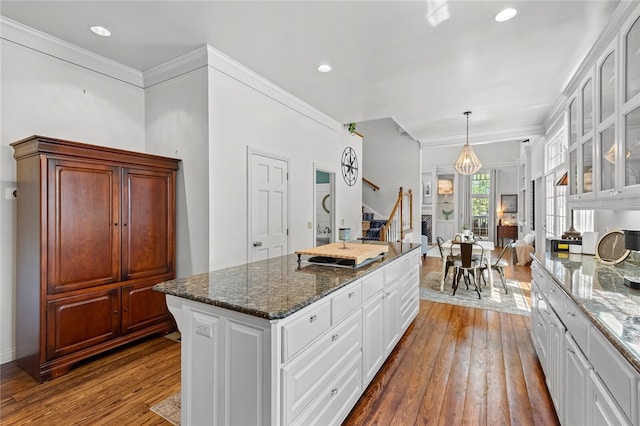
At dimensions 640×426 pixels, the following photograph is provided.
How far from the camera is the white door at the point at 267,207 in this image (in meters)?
3.56

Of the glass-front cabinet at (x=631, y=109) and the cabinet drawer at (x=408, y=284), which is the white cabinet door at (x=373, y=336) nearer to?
the cabinet drawer at (x=408, y=284)

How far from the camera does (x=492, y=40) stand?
109 inches

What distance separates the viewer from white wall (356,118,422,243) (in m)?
7.57

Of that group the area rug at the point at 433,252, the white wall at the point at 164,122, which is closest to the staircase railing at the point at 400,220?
the area rug at the point at 433,252

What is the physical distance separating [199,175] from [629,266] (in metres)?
3.61

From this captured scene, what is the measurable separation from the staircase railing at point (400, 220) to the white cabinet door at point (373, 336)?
133 inches

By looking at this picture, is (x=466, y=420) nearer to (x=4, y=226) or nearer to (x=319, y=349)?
(x=319, y=349)

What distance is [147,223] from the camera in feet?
9.83

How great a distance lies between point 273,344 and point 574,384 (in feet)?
4.87

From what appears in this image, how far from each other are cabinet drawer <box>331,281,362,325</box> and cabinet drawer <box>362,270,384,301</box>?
76 mm

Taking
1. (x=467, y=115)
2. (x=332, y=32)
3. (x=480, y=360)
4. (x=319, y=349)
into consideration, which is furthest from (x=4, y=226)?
(x=467, y=115)

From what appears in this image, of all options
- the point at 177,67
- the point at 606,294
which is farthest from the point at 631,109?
the point at 177,67

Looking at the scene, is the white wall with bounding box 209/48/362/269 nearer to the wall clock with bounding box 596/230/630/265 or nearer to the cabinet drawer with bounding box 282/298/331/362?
the cabinet drawer with bounding box 282/298/331/362

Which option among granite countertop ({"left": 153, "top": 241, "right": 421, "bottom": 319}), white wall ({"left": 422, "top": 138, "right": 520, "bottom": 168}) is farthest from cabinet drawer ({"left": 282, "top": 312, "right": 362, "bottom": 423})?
white wall ({"left": 422, "top": 138, "right": 520, "bottom": 168})
